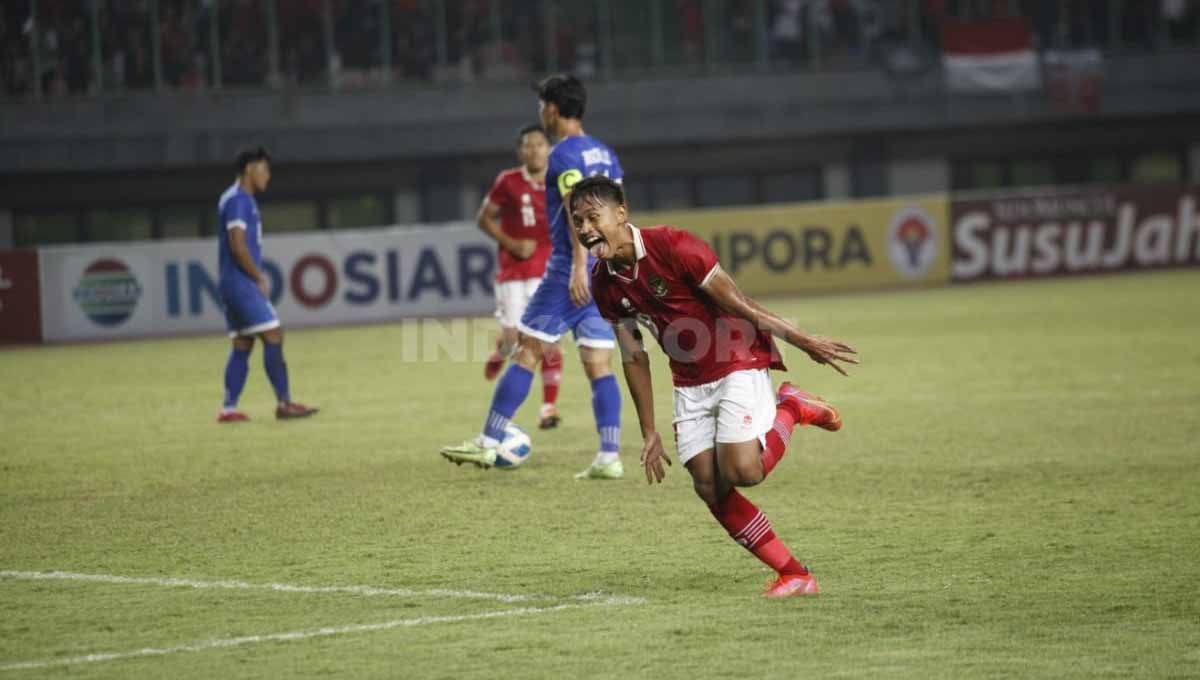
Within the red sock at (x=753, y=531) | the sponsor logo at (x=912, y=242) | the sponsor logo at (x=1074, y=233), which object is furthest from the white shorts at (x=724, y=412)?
the sponsor logo at (x=1074, y=233)

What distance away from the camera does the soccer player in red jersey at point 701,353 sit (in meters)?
7.09

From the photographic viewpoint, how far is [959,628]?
655cm

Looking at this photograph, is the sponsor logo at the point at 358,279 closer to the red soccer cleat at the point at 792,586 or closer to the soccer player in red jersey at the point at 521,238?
the soccer player in red jersey at the point at 521,238

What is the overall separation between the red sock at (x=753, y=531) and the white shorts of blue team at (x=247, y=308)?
303 inches

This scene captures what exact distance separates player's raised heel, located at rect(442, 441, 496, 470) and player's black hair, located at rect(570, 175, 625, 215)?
11.7ft

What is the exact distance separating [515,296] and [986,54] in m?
25.1

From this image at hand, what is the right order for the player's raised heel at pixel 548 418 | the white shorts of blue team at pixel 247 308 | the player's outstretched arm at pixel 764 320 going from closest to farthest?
the player's outstretched arm at pixel 764 320 < the player's raised heel at pixel 548 418 < the white shorts of blue team at pixel 247 308

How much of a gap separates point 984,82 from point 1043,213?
27.4ft

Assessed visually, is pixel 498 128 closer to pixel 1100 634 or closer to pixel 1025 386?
pixel 1025 386

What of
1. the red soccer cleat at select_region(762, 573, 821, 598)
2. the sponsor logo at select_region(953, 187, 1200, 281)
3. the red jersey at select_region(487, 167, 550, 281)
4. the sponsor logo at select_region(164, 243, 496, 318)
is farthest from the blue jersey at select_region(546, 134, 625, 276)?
the sponsor logo at select_region(953, 187, 1200, 281)

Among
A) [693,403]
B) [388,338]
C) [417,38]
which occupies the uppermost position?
[417,38]

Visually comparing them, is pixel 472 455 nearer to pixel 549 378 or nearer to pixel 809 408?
pixel 549 378

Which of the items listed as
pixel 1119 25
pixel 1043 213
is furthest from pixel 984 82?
pixel 1043 213

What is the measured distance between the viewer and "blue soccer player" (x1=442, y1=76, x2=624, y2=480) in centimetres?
1049
